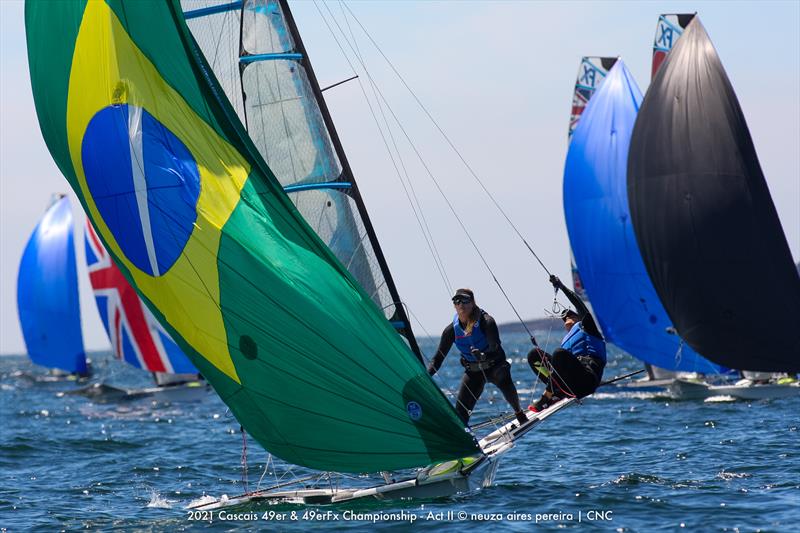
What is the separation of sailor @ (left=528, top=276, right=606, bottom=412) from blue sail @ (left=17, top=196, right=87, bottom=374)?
3775 centimetres

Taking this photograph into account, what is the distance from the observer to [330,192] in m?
14.5

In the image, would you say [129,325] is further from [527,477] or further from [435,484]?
[435,484]

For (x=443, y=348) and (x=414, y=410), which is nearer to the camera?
(x=414, y=410)

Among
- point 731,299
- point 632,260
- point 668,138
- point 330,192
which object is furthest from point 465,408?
point 632,260

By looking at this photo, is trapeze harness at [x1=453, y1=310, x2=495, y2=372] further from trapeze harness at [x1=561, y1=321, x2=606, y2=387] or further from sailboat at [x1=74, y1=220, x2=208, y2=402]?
sailboat at [x1=74, y1=220, x2=208, y2=402]

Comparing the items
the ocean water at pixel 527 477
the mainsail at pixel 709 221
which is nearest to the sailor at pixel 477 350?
the ocean water at pixel 527 477

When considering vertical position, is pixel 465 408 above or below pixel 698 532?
above

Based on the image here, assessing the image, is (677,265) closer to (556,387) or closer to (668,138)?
(668,138)

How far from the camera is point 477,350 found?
14180 mm

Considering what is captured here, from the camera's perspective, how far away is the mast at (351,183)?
14.3 metres

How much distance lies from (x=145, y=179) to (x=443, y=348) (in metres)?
3.90

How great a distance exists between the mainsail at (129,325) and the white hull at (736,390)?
16.4 meters

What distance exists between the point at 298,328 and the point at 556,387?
3851 mm

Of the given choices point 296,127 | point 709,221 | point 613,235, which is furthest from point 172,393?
point 296,127
